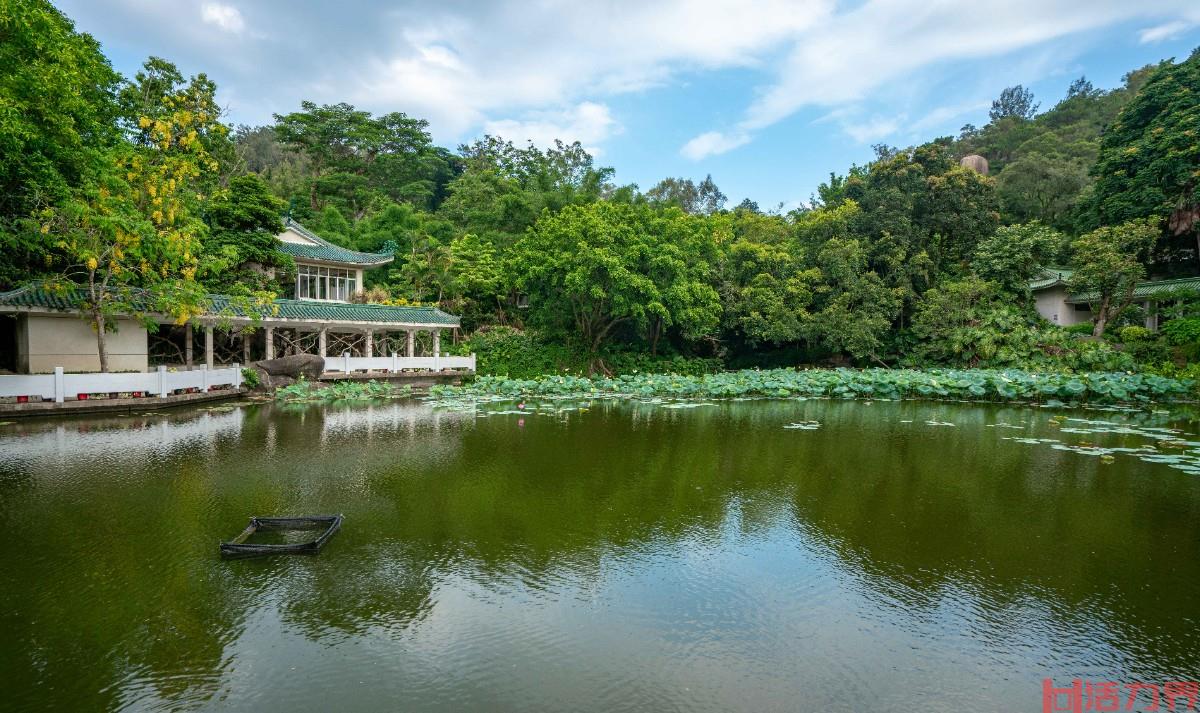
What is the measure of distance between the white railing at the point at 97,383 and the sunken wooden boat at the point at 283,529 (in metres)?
9.86

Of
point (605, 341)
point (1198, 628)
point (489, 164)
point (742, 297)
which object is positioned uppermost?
point (489, 164)

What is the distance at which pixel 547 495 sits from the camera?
655cm

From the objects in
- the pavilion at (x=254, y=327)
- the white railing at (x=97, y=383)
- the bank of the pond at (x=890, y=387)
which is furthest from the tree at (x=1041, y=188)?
the white railing at (x=97, y=383)

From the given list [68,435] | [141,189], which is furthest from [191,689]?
[141,189]

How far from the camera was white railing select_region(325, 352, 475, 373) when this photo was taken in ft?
62.6

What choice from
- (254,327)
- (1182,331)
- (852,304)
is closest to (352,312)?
(254,327)

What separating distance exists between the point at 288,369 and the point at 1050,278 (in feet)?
86.9

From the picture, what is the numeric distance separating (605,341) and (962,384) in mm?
12856

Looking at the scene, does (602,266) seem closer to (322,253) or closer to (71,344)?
(322,253)

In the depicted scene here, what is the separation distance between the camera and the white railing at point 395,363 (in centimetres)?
1908

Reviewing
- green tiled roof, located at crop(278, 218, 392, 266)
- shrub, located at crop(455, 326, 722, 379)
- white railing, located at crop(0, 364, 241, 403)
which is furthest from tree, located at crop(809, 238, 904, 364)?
white railing, located at crop(0, 364, 241, 403)

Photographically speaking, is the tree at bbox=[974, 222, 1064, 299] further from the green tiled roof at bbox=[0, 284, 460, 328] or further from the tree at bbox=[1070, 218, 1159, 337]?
the green tiled roof at bbox=[0, 284, 460, 328]

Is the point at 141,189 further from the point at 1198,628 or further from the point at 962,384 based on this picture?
the point at 962,384

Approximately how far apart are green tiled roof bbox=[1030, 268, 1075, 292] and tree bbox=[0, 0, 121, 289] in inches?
1109
